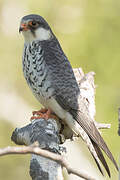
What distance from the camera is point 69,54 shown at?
8125mm

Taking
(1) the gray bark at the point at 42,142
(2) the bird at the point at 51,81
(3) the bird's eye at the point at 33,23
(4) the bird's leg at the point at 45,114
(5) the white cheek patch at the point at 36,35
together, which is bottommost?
(1) the gray bark at the point at 42,142

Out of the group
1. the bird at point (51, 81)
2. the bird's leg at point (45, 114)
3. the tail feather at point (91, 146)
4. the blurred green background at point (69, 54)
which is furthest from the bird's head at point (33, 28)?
the blurred green background at point (69, 54)

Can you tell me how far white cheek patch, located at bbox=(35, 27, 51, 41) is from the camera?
5.09 meters

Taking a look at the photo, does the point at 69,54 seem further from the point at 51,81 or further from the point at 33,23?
the point at 51,81

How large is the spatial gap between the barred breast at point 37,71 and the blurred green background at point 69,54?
99.2 inches

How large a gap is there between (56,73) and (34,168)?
1.68m

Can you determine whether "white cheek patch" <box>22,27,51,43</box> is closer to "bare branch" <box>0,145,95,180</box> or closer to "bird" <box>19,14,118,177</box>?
"bird" <box>19,14,118,177</box>

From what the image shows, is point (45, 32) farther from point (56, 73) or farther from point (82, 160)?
point (82, 160)


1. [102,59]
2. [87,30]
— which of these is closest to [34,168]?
[102,59]

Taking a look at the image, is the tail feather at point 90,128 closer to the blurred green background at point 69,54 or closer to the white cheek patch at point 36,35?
the white cheek patch at point 36,35

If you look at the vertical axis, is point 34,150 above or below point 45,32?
below

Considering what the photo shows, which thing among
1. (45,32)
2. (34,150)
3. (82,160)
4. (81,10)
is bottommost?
(34,150)

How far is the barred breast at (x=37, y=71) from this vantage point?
4926 millimetres

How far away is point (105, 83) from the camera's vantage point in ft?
27.1
